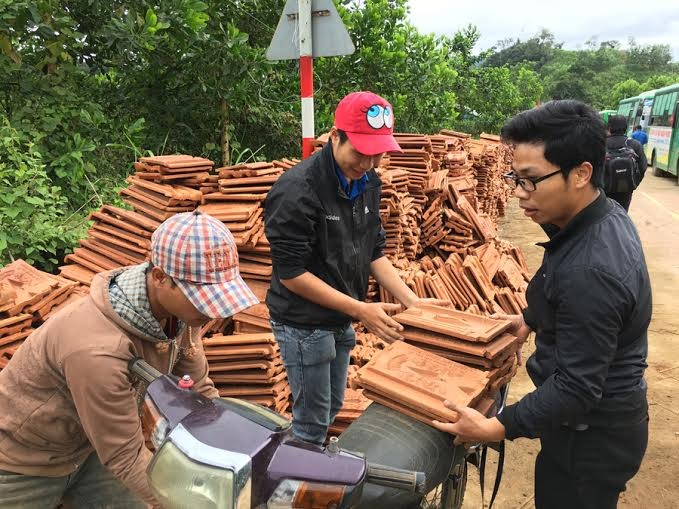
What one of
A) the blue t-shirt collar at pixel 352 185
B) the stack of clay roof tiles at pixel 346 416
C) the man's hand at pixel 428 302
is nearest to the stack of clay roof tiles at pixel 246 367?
the stack of clay roof tiles at pixel 346 416

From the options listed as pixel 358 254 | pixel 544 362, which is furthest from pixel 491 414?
pixel 358 254

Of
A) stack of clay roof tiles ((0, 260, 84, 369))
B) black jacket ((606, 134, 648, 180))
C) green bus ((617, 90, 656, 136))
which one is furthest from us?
green bus ((617, 90, 656, 136))

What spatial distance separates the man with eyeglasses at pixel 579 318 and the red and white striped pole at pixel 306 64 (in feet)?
11.6

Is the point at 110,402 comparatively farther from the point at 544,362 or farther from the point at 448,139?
the point at 448,139

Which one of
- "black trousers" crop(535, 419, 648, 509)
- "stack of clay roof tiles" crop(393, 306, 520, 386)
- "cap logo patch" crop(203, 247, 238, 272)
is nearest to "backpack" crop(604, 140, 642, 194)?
"stack of clay roof tiles" crop(393, 306, 520, 386)

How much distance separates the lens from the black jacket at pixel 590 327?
69.1 inches

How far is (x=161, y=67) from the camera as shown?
26.1ft

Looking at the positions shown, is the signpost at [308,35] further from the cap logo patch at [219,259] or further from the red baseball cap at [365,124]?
the cap logo patch at [219,259]

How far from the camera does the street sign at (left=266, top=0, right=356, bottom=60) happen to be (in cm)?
485

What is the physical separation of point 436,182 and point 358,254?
5359mm

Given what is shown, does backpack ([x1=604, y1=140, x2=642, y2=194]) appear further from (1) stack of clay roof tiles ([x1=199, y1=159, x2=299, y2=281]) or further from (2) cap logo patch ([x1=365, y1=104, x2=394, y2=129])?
(2) cap logo patch ([x1=365, y1=104, x2=394, y2=129])

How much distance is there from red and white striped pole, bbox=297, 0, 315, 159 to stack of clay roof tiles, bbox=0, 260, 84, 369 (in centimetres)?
264

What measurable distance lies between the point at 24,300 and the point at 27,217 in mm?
1759

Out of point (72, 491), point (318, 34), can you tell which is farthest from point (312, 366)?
point (318, 34)
